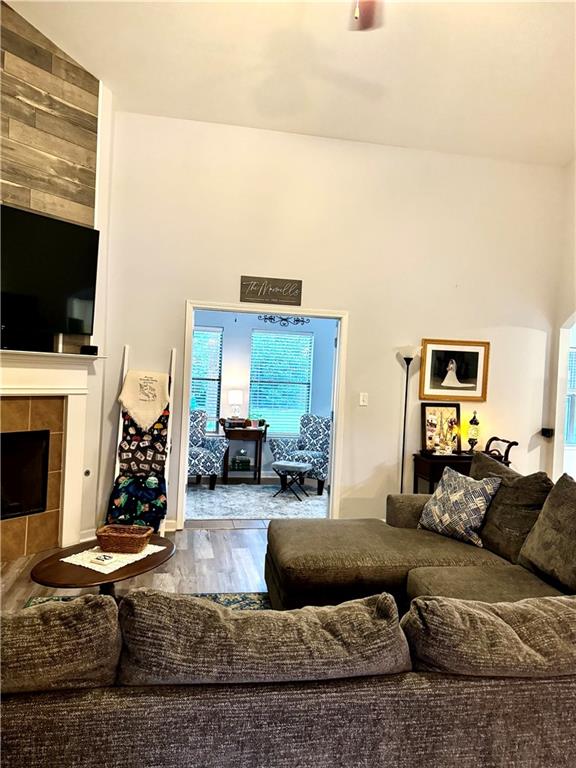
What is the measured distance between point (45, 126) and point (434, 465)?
13.5 ft

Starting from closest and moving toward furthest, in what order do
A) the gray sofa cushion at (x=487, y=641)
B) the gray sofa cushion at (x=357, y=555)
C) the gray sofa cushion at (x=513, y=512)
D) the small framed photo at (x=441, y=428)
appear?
1. the gray sofa cushion at (x=487, y=641)
2. the gray sofa cushion at (x=357, y=555)
3. the gray sofa cushion at (x=513, y=512)
4. the small framed photo at (x=441, y=428)

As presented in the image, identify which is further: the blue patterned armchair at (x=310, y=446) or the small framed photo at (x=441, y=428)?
the blue patterned armchair at (x=310, y=446)

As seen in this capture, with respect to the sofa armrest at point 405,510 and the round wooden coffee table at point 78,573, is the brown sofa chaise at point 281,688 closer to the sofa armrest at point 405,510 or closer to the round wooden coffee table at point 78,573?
the round wooden coffee table at point 78,573

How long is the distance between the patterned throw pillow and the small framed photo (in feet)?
5.59

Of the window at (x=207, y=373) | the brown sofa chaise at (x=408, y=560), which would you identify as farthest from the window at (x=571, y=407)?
the window at (x=207, y=373)

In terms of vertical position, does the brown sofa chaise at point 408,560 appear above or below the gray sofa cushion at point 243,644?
below

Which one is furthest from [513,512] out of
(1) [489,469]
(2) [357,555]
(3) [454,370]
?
(3) [454,370]

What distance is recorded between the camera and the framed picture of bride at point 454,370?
194 inches

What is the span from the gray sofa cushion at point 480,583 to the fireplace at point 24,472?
2.77 metres

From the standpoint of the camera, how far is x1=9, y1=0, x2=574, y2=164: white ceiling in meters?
3.38

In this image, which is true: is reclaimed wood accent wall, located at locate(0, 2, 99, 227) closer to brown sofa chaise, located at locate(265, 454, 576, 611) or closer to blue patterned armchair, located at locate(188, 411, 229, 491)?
brown sofa chaise, located at locate(265, 454, 576, 611)

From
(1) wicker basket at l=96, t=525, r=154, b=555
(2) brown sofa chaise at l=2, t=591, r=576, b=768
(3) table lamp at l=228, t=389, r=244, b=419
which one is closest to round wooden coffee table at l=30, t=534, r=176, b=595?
(1) wicker basket at l=96, t=525, r=154, b=555

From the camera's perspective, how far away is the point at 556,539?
2.38 metres

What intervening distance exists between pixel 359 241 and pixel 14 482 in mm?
3515
